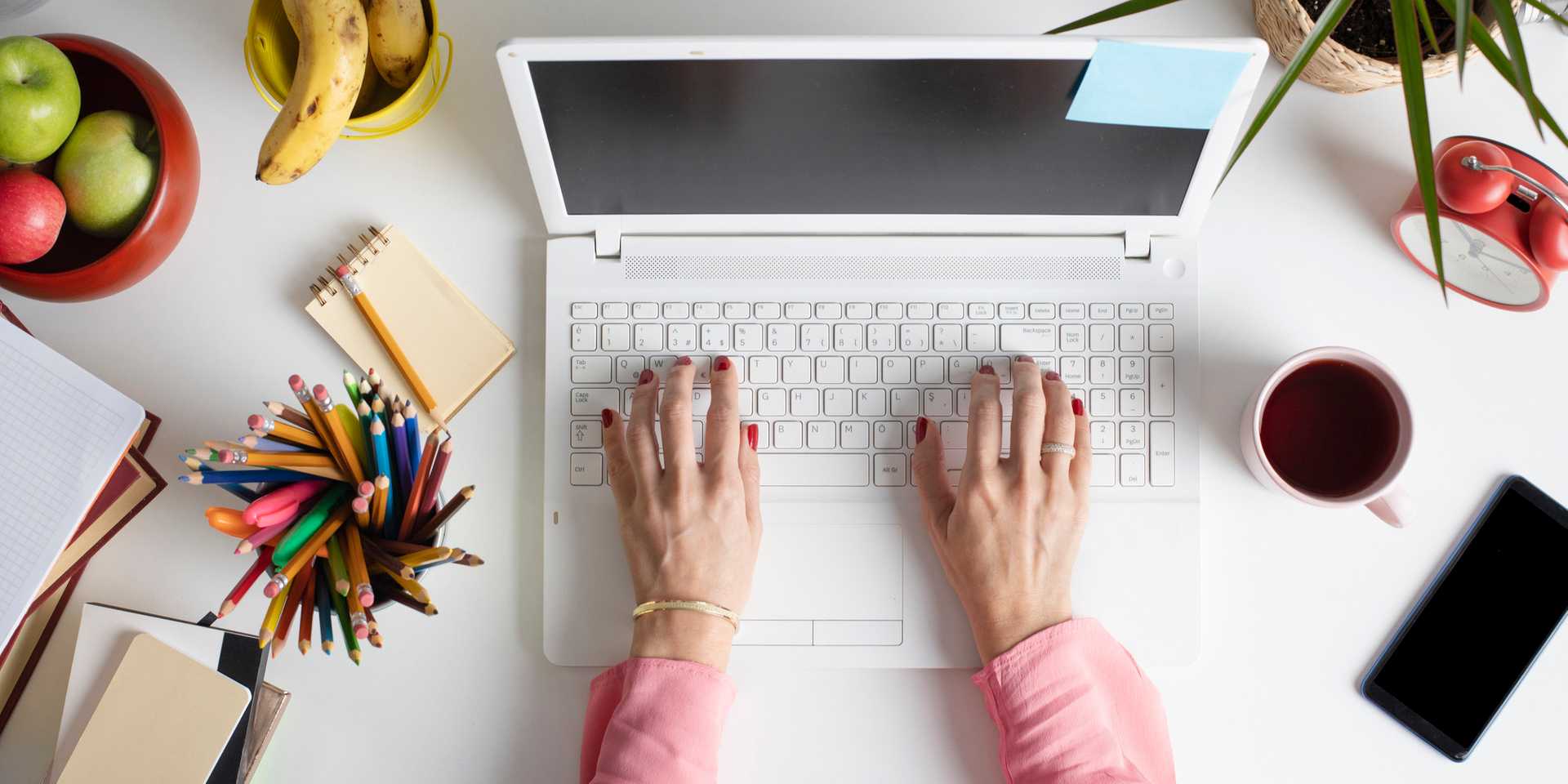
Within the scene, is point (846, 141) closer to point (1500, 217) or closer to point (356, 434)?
point (356, 434)

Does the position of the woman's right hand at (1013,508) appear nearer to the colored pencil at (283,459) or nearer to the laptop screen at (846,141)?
the laptop screen at (846,141)

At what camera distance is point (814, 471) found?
786 millimetres

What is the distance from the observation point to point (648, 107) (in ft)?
2.20

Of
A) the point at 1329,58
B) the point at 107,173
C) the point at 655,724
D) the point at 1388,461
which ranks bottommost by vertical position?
the point at 655,724

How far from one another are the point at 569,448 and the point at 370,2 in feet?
1.25

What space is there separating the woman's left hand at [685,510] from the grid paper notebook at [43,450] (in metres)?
0.37

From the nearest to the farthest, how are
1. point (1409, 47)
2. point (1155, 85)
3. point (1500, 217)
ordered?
point (1409, 47), point (1155, 85), point (1500, 217)

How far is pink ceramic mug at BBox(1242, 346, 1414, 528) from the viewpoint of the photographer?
73 cm

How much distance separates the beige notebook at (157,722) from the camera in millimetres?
701

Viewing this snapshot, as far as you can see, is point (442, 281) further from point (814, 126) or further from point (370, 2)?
point (814, 126)

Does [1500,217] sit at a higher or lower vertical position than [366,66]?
lower

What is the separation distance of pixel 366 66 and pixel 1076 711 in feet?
2.50

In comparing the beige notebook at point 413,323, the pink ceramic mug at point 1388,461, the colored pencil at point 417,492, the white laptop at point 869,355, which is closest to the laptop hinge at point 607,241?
the white laptop at point 869,355

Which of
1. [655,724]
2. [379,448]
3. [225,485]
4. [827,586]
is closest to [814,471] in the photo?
[827,586]
